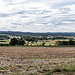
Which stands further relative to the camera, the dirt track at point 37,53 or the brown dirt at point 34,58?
the dirt track at point 37,53

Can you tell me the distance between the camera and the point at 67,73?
1289 centimetres

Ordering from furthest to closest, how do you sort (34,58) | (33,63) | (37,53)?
(37,53), (34,58), (33,63)

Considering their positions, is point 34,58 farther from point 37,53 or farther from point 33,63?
point 37,53

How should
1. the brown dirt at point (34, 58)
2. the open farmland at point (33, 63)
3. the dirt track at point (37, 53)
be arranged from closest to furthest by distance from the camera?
1. the open farmland at point (33, 63)
2. the brown dirt at point (34, 58)
3. the dirt track at point (37, 53)

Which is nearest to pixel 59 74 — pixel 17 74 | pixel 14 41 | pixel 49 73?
pixel 49 73

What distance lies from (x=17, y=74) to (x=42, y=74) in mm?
2046

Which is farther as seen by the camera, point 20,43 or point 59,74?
point 20,43

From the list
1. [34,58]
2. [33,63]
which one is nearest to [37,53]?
[34,58]

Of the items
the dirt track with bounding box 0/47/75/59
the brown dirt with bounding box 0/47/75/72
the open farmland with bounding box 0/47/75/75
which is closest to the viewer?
the open farmland with bounding box 0/47/75/75

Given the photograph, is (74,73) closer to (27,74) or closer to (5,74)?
(27,74)

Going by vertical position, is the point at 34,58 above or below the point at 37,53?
above

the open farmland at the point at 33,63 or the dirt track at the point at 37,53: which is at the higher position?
the open farmland at the point at 33,63

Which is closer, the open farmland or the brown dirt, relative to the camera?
the open farmland

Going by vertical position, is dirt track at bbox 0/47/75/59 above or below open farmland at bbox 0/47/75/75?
below
